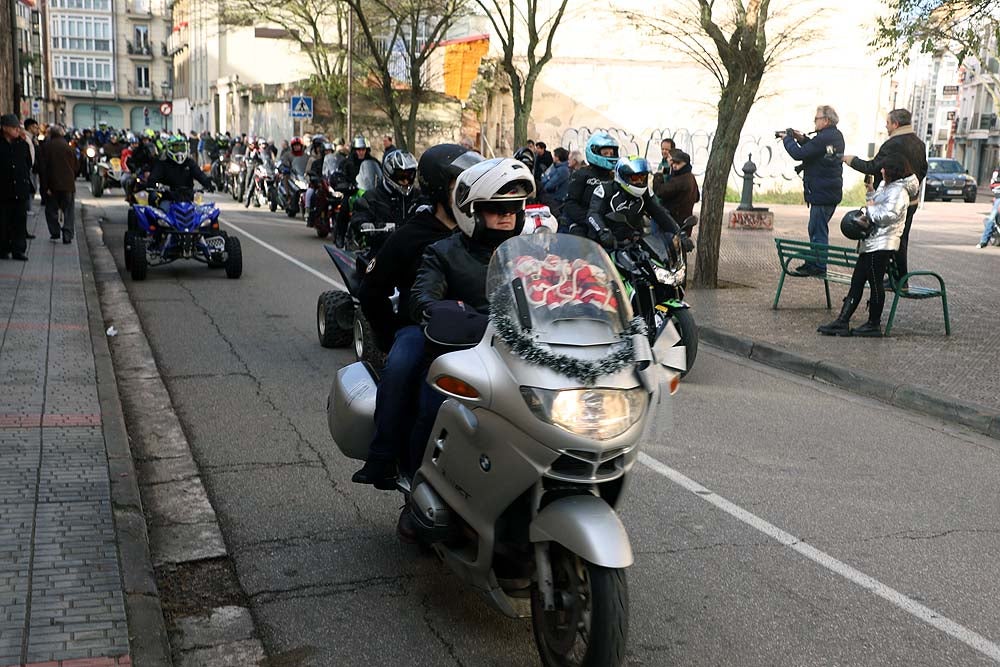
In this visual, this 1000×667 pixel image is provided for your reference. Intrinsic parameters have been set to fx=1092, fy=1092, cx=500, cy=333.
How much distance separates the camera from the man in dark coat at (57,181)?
16.5 m

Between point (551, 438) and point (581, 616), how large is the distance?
0.62m

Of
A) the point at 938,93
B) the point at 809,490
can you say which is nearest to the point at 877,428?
the point at 809,490

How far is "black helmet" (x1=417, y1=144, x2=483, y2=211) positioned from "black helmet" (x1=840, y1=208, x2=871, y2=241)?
21.3 ft

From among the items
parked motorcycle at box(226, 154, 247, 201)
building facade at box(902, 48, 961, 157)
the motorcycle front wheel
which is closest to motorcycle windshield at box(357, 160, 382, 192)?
the motorcycle front wheel

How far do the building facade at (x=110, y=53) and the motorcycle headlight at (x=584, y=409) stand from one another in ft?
351

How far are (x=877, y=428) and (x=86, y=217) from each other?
63.3 ft

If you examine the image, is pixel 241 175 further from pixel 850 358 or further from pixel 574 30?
pixel 850 358

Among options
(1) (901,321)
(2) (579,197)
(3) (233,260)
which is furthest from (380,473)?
(3) (233,260)

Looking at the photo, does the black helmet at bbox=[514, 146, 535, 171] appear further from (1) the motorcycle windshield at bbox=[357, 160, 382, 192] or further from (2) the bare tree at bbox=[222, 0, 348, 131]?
(2) the bare tree at bbox=[222, 0, 348, 131]

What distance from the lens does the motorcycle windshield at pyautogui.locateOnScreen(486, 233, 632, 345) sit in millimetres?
3441

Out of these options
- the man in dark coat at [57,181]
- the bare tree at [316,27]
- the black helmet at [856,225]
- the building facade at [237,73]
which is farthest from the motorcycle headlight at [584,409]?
the building facade at [237,73]

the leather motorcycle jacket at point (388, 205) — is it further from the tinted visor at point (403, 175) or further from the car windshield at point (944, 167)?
the car windshield at point (944, 167)

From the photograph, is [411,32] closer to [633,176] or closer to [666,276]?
[633,176]

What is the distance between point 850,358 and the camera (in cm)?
951
